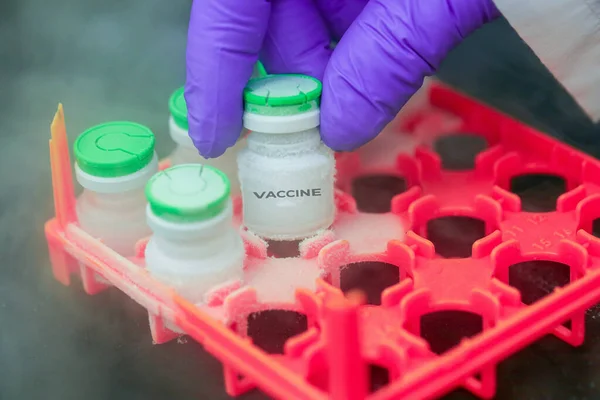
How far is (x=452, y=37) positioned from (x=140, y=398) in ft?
1.58

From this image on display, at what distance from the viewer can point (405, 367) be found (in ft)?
2.51

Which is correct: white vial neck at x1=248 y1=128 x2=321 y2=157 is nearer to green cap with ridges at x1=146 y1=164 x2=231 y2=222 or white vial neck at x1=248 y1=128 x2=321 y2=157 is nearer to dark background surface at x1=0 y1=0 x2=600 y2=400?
green cap with ridges at x1=146 y1=164 x2=231 y2=222

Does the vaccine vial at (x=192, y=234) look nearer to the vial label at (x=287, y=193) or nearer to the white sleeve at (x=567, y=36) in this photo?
the vial label at (x=287, y=193)

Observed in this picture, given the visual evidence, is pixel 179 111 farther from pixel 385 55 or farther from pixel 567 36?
pixel 567 36

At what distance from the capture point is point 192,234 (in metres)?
0.84

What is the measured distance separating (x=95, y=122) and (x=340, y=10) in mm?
449

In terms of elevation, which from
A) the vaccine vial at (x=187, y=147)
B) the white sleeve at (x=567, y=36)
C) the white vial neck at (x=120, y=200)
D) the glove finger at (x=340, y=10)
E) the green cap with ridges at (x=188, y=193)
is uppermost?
the white sleeve at (x=567, y=36)

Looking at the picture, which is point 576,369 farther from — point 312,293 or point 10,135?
point 10,135

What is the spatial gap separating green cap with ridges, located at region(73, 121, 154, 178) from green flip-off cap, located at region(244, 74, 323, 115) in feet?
0.45

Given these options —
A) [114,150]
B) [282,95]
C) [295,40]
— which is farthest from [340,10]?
[114,150]

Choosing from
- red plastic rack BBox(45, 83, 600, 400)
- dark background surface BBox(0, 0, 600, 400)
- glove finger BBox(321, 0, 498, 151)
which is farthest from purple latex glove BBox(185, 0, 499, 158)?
dark background surface BBox(0, 0, 600, 400)

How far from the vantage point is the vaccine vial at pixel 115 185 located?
3.13 ft

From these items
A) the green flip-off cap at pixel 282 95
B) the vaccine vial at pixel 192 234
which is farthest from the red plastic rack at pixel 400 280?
the green flip-off cap at pixel 282 95

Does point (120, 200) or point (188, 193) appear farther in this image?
point (120, 200)
